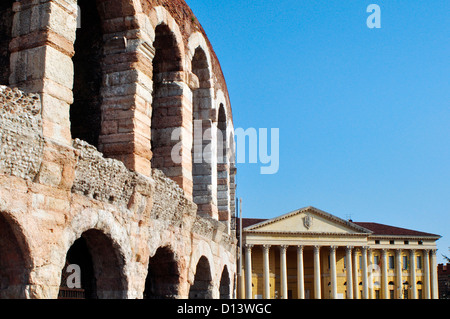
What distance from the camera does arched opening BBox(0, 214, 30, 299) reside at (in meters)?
5.97

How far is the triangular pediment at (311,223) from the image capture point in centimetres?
5062

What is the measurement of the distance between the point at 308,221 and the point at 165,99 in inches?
1661

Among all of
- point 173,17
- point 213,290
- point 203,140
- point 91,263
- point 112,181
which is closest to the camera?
point 112,181

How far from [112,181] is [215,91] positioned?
6.24 m

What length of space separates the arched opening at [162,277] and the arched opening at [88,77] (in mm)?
2122

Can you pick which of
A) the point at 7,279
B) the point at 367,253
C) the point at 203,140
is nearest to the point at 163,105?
the point at 203,140

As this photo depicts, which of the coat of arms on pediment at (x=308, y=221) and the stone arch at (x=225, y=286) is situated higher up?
the coat of arms on pediment at (x=308, y=221)

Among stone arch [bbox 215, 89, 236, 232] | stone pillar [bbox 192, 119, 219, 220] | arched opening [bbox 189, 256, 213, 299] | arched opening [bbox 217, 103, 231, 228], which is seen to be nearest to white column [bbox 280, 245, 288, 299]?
stone arch [bbox 215, 89, 236, 232]

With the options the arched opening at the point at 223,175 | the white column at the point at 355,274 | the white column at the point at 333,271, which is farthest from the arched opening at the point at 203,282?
the white column at the point at 355,274

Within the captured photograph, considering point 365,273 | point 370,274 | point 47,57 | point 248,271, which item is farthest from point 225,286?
point 370,274

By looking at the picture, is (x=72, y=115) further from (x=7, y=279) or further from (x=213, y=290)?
(x=213, y=290)

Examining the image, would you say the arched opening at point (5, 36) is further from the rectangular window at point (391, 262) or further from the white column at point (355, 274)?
the rectangular window at point (391, 262)

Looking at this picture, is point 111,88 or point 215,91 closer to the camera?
point 111,88

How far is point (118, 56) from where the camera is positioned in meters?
8.62
